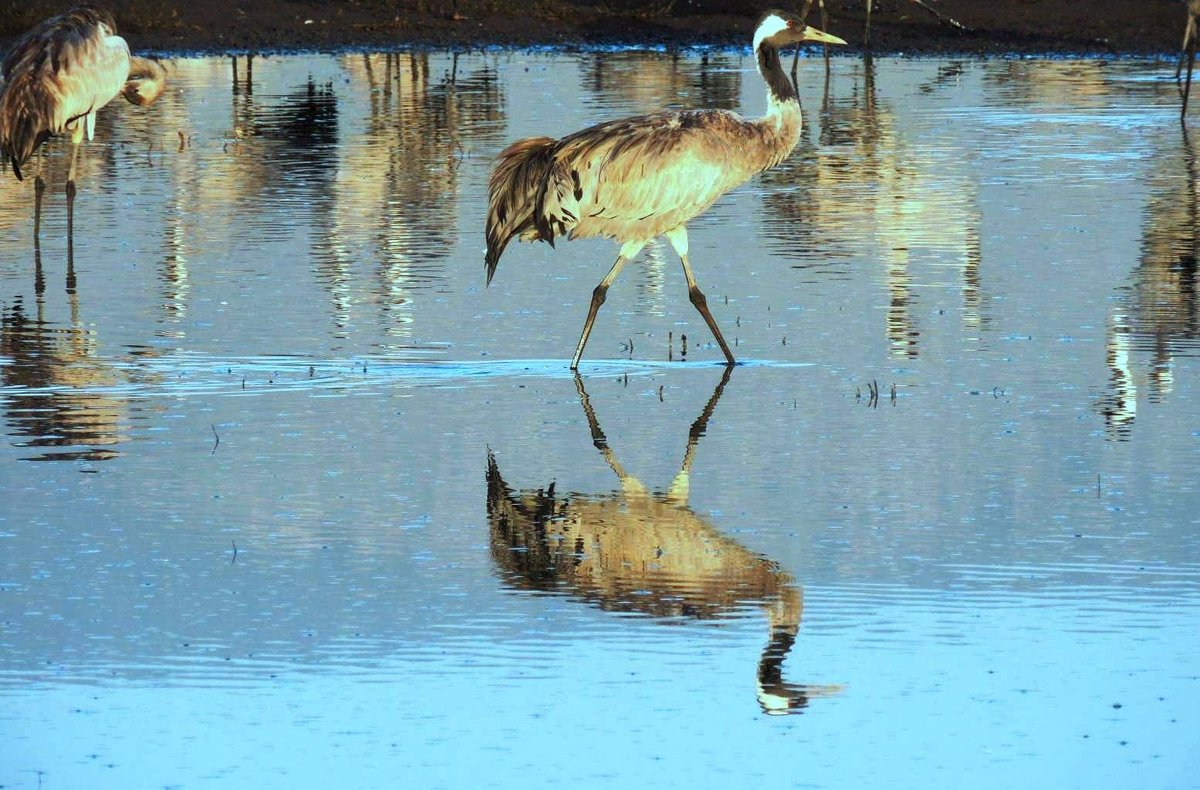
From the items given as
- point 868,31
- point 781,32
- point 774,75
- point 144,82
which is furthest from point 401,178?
point 868,31

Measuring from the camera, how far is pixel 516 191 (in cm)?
1137

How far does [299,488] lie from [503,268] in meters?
5.83

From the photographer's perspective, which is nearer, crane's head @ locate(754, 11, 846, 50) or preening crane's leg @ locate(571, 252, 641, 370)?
preening crane's leg @ locate(571, 252, 641, 370)

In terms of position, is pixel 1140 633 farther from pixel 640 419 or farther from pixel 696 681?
pixel 640 419

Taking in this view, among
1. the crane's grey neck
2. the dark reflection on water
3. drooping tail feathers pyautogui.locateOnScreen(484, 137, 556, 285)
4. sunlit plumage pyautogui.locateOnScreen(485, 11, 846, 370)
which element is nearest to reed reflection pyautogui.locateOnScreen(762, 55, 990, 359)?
sunlit plumage pyautogui.locateOnScreen(485, 11, 846, 370)

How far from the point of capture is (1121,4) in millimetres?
35625

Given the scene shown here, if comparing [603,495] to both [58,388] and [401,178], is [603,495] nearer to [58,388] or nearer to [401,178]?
Result: [58,388]

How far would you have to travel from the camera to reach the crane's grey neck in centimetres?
1170

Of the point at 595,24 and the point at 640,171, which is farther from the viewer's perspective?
the point at 595,24

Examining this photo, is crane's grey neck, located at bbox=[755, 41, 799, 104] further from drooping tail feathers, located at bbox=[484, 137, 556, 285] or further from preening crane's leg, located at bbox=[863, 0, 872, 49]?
preening crane's leg, located at bbox=[863, 0, 872, 49]

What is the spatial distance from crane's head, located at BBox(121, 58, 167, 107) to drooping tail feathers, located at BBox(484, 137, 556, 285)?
6615mm

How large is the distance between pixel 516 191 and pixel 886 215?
19.5 feet

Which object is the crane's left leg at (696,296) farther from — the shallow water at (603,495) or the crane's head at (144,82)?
the crane's head at (144,82)

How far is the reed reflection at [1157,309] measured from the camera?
10.5 meters
